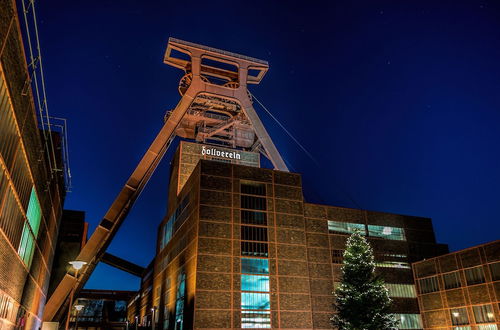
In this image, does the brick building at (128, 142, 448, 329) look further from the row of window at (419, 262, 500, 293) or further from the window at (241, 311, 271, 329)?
the row of window at (419, 262, 500, 293)

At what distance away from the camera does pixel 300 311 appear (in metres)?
33.9

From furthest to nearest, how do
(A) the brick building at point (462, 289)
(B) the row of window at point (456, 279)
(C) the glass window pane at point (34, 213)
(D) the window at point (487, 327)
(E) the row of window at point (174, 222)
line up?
(E) the row of window at point (174, 222) → (B) the row of window at point (456, 279) → (A) the brick building at point (462, 289) → (D) the window at point (487, 327) → (C) the glass window pane at point (34, 213)

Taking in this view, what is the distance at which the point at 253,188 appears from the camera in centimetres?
3784

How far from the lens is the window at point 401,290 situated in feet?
130

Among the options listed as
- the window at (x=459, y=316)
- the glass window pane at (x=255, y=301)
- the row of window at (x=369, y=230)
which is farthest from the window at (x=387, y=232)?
the glass window pane at (x=255, y=301)

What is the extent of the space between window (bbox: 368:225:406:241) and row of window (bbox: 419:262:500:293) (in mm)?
5013

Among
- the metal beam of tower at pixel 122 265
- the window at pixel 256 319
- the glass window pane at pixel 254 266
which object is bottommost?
the window at pixel 256 319

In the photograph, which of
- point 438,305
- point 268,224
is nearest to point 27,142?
point 268,224

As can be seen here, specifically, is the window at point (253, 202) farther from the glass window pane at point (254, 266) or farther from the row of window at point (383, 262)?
the row of window at point (383, 262)

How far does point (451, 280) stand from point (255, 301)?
17856 mm

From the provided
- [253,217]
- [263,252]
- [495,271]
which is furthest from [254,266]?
[495,271]

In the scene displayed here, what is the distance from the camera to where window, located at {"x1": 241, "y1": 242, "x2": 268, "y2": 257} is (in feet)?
114

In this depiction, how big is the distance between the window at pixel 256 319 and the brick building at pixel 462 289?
16365mm

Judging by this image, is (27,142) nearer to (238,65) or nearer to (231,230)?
(231,230)
